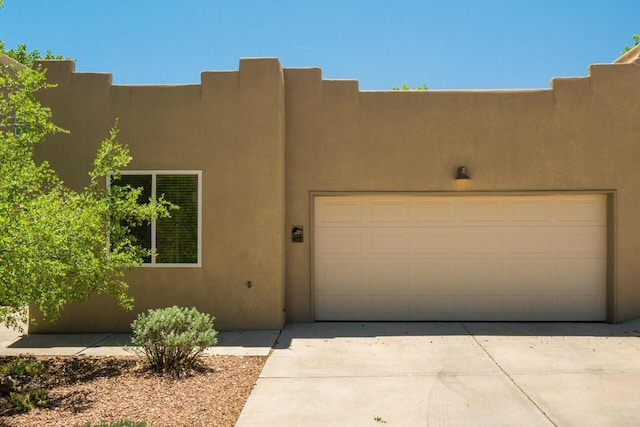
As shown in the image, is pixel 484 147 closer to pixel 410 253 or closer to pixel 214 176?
pixel 410 253

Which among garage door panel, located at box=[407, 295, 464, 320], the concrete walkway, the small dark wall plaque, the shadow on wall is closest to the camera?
the concrete walkway

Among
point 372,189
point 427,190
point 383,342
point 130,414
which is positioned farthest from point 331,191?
point 130,414

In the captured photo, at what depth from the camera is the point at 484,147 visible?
9.30m

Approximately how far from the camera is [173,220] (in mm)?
8688

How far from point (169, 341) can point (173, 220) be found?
291cm

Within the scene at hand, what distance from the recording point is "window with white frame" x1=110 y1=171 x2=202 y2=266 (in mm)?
8648

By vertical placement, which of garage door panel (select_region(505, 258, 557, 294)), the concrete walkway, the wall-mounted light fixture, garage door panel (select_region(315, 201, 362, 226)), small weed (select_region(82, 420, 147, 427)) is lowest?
the concrete walkway

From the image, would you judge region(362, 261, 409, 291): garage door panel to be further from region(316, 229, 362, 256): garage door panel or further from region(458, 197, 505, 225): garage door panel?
region(458, 197, 505, 225): garage door panel

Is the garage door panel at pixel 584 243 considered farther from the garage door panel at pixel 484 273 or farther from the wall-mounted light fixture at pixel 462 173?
the wall-mounted light fixture at pixel 462 173

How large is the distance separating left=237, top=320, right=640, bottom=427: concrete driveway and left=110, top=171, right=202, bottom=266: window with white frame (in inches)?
85.6

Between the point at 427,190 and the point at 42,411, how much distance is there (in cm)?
667

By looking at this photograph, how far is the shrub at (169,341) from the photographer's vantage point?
6305 mm

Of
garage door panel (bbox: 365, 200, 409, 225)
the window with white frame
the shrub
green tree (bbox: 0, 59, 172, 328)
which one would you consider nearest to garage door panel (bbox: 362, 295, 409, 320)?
garage door panel (bbox: 365, 200, 409, 225)

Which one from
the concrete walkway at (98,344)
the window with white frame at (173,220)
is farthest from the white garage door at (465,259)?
the window with white frame at (173,220)
